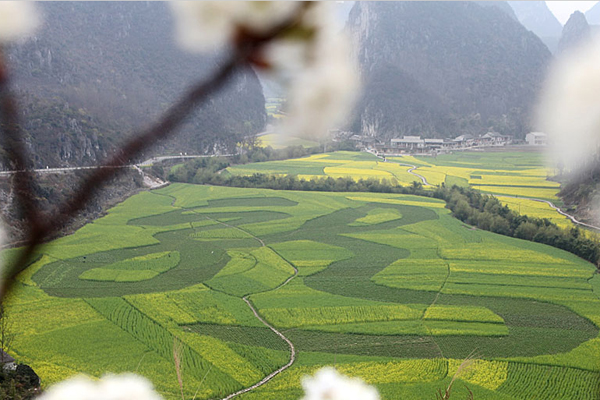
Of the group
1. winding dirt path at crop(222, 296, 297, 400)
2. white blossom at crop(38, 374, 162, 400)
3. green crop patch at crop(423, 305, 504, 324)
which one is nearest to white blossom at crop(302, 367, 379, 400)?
white blossom at crop(38, 374, 162, 400)

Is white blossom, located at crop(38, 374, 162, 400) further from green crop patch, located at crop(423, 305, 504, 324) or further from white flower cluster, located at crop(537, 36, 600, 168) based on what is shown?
green crop patch, located at crop(423, 305, 504, 324)

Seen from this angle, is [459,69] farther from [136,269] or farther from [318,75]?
[318,75]

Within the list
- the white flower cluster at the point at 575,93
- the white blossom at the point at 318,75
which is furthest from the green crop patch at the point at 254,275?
the white blossom at the point at 318,75

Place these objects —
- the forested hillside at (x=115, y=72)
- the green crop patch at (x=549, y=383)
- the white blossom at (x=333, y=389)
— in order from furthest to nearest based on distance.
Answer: the green crop patch at (x=549, y=383), the forested hillside at (x=115, y=72), the white blossom at (x=333, y=389)

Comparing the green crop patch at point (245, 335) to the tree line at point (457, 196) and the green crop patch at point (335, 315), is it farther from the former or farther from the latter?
the tree line at point (457, 196)

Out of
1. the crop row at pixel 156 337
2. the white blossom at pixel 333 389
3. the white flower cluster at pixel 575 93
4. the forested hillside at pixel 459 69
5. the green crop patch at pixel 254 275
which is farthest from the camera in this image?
the forested hillside at pixel 459 69
